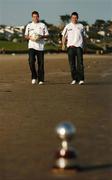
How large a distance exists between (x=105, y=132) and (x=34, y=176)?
2565mm

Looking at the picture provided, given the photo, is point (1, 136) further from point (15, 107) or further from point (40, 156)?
point (15, 107)

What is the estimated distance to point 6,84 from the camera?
17344 mm

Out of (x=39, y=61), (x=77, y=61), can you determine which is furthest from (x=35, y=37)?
(x=77, y=61)

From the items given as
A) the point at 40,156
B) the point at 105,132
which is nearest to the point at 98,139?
the point at 105,132

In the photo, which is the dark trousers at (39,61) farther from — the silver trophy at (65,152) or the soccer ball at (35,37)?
the silver trophy at (65,152)

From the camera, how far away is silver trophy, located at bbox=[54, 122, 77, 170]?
20.1ft

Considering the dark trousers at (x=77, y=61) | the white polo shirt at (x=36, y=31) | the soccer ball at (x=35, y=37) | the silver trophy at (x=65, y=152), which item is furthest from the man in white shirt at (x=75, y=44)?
the silver trophy at (x=65, y=152)

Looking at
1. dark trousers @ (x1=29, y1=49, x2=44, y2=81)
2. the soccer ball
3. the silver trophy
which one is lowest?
dark trousers @ (x1=29, y1=49, x2=44, y2=81)

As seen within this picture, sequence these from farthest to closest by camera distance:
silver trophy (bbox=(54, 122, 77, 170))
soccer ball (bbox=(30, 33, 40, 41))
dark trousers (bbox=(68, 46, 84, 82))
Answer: soccer ball (bbox=(30, 33, 40, 41)), dark trousers (bbox=(68, 46, 84, 82)), silver trophy (bbox=(54, 122, 77, 170))

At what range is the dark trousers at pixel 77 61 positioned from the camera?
54.5ft

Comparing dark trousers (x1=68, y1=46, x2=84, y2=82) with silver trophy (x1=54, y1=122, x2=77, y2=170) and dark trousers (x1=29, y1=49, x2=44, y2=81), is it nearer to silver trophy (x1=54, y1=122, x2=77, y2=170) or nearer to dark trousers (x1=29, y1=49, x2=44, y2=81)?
dark trousers (x1=29, y1=49, x2=44, y2=81)

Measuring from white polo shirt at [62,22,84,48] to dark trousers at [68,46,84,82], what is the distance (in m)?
0.13

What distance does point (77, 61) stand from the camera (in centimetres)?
1681

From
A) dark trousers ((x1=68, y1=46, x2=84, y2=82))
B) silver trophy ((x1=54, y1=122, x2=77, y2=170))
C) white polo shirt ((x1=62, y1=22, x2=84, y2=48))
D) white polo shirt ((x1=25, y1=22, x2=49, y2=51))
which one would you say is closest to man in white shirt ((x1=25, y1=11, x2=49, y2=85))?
white polo shirt ((x1=25, y1=22, x2=49, y2=51))
